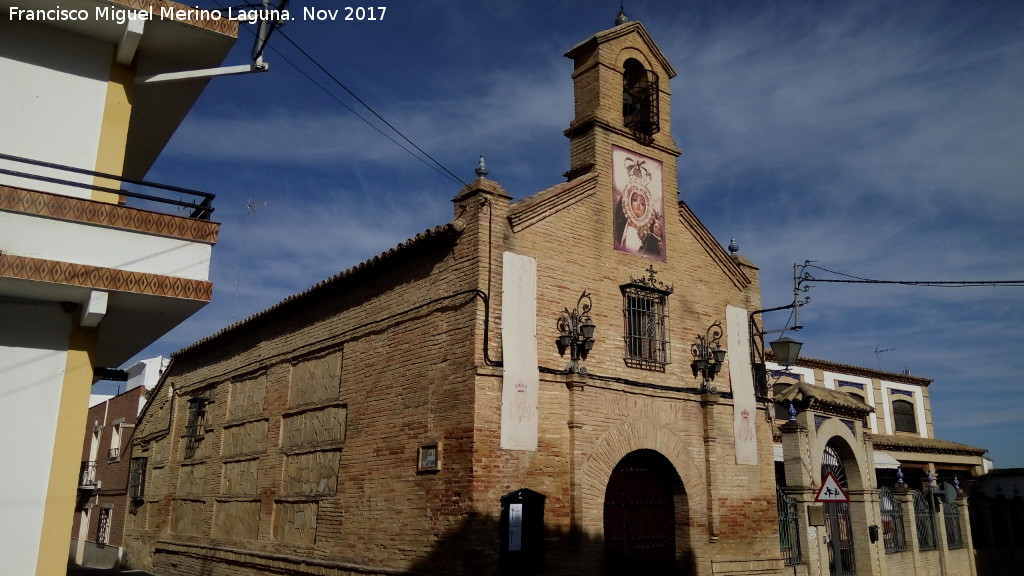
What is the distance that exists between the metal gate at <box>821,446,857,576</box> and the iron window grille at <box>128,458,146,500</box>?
681 inches

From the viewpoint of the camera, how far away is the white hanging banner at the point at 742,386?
13625 millimetres

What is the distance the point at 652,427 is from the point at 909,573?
9169 millimetres

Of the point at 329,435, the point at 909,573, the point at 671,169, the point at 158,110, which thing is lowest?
the point at 909,573

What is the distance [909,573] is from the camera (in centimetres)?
1745

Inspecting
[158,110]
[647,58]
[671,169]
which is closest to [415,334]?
[158,110]

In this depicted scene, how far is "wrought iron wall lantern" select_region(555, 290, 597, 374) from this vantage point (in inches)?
458

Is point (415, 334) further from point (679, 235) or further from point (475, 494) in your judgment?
point (679, 235)

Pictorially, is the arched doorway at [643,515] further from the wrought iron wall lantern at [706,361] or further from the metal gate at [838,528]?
the metal gate at [838,528]

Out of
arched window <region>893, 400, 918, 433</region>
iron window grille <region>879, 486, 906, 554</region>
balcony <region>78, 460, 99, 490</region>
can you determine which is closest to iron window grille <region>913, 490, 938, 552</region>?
iron window grille <region>879, 486, 906, 554</region>

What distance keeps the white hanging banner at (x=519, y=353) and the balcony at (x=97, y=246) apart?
4430 millimetres

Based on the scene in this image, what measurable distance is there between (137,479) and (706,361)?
1684 cm

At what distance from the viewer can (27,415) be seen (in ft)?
24.4

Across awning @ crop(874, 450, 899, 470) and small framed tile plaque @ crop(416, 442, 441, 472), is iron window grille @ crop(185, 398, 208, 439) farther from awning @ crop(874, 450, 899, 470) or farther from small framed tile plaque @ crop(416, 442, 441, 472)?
awning @ crop(874, 450, 899, 470)

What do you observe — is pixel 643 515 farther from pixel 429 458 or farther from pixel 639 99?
pixel 639 99
